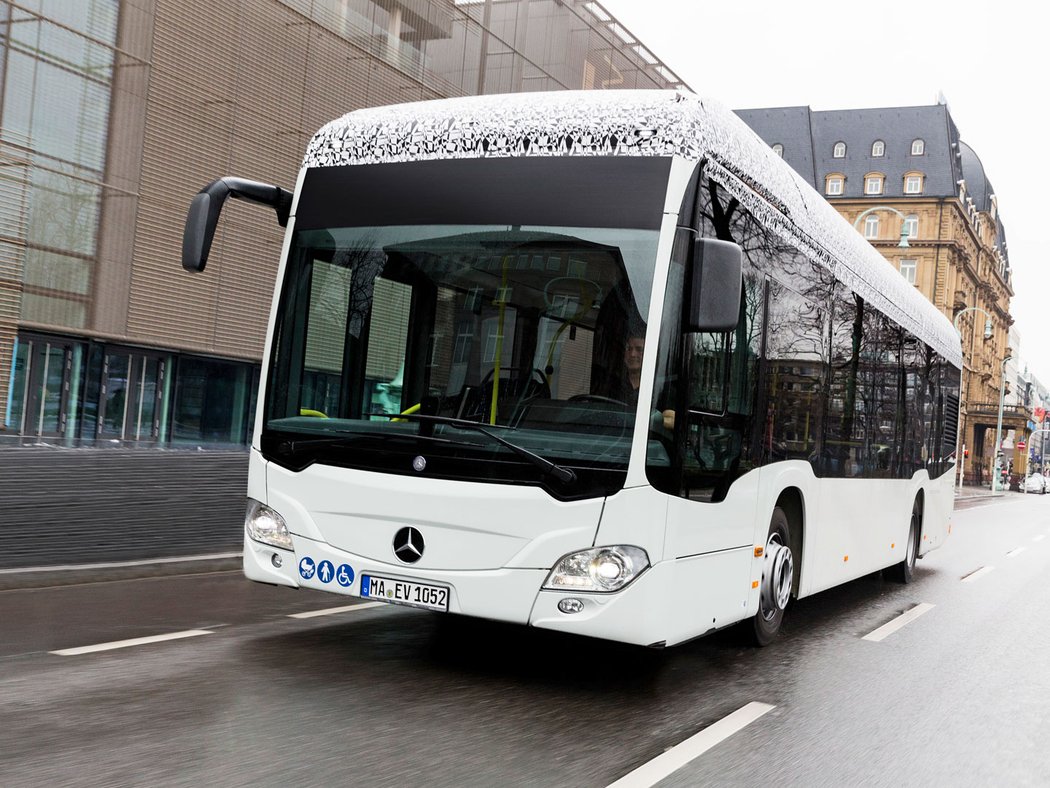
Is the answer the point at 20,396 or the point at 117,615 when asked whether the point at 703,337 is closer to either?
the point at 117,615

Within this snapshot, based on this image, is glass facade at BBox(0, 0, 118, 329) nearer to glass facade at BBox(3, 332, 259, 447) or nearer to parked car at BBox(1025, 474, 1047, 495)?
glass facade at BBox(3, 332, 259, 447)

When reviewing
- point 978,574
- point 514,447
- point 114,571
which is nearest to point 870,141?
point 978,574

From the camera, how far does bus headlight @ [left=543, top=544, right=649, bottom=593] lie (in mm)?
5336

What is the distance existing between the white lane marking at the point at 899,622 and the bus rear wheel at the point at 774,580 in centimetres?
127

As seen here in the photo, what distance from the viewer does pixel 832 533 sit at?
8367 mm

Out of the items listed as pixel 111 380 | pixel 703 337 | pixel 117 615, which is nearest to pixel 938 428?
pixel 703 337

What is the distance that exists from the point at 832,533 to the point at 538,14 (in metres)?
19.3

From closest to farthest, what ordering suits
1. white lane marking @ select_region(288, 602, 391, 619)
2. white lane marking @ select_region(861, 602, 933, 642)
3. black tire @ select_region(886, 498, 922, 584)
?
white lane marking @ select_region(288, 602, 391, 619) < white lane marking @ select_region(861, 602, 933, 642) < black tire @ select_region(886, 498, 922, 584)

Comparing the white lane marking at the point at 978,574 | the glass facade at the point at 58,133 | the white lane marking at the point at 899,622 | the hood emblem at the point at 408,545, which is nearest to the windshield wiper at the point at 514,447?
the hood emblem at the point at 408,545

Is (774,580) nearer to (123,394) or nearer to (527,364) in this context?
(527,364)

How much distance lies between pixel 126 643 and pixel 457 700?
207 centimetres

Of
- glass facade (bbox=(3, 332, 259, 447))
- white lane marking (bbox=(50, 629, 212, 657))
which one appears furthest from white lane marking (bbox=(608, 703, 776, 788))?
glass facade (bbox=(3, 332, 259, 447))

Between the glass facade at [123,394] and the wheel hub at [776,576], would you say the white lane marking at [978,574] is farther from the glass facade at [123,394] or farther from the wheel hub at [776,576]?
the glass facade at [123,394]

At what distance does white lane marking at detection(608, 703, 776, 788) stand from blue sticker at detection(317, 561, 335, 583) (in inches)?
76.7
